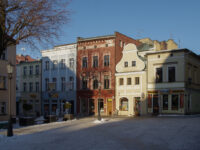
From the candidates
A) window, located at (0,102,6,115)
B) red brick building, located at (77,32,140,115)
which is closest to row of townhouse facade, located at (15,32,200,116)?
red brick building, located at (77,32,140,115)

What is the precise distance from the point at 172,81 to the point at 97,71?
480 inches

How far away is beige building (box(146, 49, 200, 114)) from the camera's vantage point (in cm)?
3188

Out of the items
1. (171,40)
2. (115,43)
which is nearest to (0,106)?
(115,43)

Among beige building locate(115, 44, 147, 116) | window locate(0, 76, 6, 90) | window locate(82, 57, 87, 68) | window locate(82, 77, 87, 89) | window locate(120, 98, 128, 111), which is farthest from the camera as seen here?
window locate(82, 57, 87, 68)

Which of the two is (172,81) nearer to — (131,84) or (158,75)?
(158,75)

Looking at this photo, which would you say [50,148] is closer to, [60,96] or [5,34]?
[5,34]

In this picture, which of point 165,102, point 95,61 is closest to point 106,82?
point 95,61

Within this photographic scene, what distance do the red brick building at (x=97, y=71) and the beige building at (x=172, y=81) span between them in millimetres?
6216

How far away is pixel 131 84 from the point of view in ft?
117

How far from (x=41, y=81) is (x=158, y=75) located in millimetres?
22745

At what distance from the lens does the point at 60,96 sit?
4384 centimetres

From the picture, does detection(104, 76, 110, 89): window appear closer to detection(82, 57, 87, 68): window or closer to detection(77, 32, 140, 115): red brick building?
detection(77, 32, 140, 115): red brick building

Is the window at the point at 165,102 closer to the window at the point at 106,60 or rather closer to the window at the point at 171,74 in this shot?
the window at the point at 171,74

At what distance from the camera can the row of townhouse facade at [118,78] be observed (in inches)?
1283
